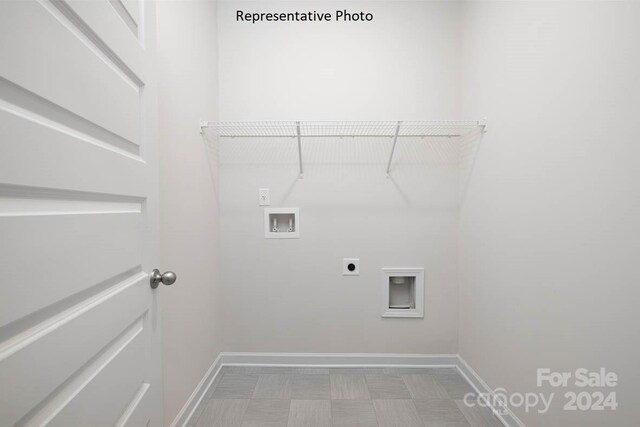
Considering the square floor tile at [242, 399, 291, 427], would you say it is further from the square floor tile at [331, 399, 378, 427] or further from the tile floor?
the square floor tile at [331, 399, 378, 427]

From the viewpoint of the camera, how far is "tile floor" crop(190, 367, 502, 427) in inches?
63.5

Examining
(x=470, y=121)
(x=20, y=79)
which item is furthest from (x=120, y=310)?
(x=470, y=121)

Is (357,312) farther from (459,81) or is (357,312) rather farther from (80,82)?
(80,82)

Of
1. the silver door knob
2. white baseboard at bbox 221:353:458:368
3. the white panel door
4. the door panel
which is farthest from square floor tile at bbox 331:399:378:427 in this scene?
the door panel

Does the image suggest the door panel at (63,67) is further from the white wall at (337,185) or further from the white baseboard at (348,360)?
the white baseboard at (348,360)

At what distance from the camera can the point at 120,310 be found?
31.9 inches

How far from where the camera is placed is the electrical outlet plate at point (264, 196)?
6.97 feet

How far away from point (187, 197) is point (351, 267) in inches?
47.1

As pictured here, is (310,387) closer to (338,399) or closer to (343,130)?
(338,399)

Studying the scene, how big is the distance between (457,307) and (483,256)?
54cm

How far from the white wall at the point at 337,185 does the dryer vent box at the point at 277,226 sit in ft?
0.16

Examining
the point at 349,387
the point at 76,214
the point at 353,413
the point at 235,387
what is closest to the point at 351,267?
the point at 349,387

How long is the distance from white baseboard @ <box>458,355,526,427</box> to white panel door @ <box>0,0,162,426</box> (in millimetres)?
1680

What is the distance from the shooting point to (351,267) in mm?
2145
